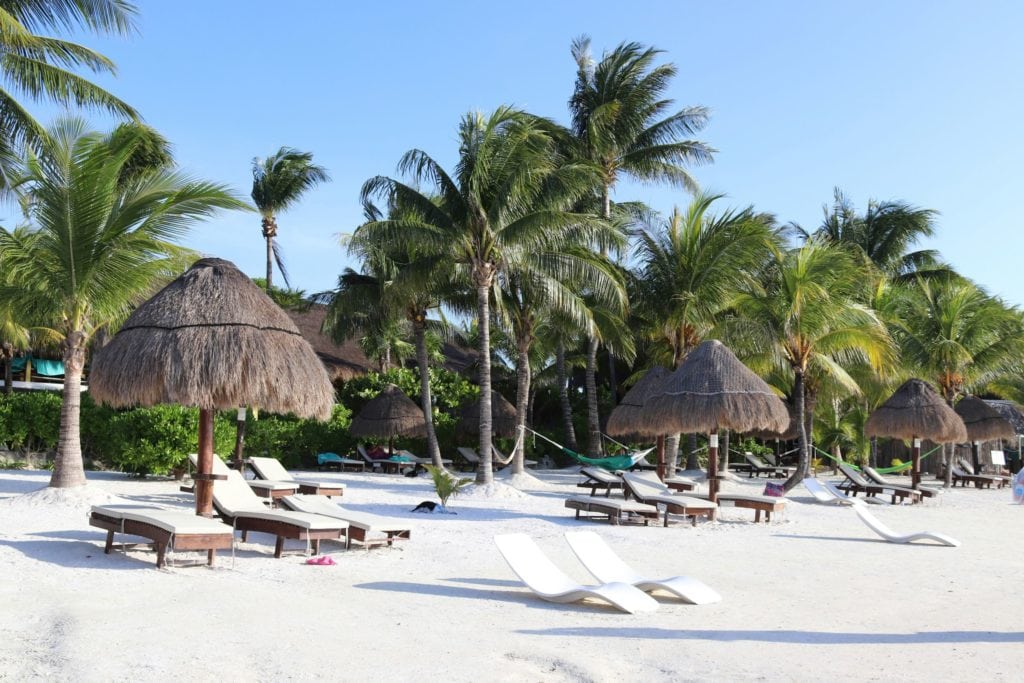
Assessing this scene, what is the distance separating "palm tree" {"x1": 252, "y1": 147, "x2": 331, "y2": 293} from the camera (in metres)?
36.2

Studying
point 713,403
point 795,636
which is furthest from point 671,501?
point 795,636

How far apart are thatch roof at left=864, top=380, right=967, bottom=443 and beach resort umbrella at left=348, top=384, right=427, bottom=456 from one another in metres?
10.2

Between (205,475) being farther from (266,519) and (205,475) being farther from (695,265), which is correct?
(695,265)

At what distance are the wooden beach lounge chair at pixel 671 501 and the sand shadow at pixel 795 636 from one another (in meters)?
6.12

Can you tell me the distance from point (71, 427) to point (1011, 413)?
2906 centimetres

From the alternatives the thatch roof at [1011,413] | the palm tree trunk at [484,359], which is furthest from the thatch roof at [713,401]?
the thatch roof at [1011,413]

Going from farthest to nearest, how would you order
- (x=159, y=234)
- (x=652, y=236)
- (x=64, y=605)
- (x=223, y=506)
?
(x=652, y=236)
(x=159, y=234)
(x=223, y=506)
(x=64, y=605)

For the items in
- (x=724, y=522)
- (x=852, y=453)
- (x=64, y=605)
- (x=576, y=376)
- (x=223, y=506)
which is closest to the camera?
(x=64, y=605)

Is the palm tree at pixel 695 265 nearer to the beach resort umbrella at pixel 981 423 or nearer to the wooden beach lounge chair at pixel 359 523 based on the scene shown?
the beach resort umbrella at pixel 981 423

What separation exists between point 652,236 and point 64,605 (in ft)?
53.8

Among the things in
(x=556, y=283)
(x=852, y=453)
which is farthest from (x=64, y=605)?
(x=852, y=453)

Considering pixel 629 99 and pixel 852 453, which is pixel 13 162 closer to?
pixel 629 99

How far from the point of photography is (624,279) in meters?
21.9

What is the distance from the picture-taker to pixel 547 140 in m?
17.3
